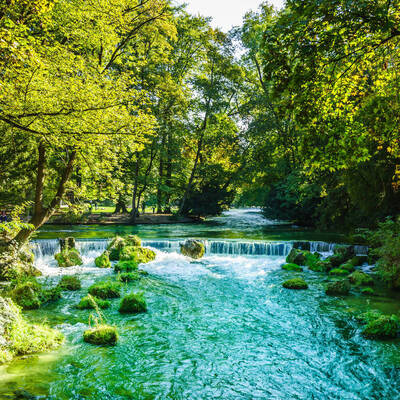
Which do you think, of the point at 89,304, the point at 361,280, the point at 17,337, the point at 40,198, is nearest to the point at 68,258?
the point at 40,198

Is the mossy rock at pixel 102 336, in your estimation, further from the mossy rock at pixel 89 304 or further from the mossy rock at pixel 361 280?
the mossy rock at pixel 361 280

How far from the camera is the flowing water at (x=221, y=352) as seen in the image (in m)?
5.08

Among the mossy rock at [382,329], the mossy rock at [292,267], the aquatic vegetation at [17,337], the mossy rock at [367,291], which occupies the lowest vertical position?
the mossy rock at [292,267]

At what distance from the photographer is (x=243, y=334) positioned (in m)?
7.24

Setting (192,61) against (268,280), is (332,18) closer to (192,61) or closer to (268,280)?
(268,280)

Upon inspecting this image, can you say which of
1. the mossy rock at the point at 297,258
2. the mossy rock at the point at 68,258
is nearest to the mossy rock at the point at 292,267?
the mossy rock at the point at 297,258

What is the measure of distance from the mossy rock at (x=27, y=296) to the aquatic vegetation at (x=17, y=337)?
238 centimetres

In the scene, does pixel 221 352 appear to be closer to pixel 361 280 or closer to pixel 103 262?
pixel 361 280

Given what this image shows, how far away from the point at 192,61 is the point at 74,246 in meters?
23.4

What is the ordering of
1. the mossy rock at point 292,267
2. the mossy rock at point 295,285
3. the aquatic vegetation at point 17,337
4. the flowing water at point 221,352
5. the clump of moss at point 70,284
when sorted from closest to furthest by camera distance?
the flowing water at point 221,352
the aquatic vegetation at point 17,337
the clump of moss at point 70,284
the mossy rock at point 295,285
the mossy rock at point 292,267

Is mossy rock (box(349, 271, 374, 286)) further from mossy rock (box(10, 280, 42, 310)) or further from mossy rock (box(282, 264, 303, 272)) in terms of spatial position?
mossy rock (box(10, 280, 42, 310))

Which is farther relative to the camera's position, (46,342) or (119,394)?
(46,342)

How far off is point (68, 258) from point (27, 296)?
18.6ft

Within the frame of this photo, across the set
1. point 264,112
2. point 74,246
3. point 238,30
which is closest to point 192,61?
point 238,30
